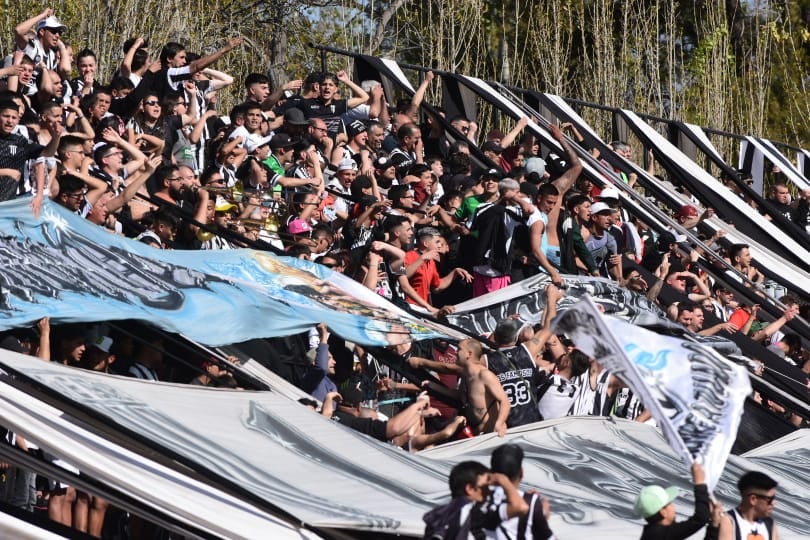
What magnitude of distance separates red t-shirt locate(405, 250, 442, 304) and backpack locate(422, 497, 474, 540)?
6.11 metres

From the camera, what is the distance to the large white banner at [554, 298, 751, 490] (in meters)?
6.95

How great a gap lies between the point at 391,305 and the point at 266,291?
4.20 ft

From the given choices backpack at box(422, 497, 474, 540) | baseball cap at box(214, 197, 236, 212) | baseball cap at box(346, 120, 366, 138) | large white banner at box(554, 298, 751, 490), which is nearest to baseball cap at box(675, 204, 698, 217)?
baseball cap at box(346, 120, 366, 138)

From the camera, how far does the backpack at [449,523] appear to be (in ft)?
23.2

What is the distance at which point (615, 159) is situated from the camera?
18953 millimetres

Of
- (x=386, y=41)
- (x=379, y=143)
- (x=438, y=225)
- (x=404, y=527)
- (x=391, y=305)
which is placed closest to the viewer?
(x=404, y=527)

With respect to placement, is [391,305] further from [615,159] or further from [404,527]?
[615,159]

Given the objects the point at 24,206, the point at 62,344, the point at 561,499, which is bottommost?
the point at 561,499

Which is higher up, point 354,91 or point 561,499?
point 354,91

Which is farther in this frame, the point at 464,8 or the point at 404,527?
the point at 464,8

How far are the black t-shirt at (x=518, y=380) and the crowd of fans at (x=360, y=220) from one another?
0.05 feet

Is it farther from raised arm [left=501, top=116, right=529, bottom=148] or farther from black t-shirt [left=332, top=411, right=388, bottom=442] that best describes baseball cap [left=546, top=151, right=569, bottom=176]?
black t-shirt [left=332, top=411, right=388, bottom=442]

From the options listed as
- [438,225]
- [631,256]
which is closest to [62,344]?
[438,225]

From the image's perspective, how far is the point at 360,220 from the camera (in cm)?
1367
